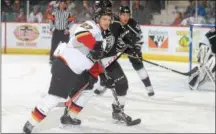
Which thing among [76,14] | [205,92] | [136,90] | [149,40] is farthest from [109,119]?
[149,40]

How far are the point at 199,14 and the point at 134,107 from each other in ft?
9.06

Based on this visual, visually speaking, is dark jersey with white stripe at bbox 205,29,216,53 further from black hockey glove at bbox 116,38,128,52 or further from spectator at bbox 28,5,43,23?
spectator at bbox 28,5,43,23

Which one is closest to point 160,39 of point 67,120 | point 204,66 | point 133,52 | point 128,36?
point 204,66

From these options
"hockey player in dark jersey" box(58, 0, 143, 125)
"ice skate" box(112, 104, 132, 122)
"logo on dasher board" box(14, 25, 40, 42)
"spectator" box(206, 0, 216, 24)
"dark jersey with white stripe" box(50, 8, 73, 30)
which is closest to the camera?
"dark jersey with white stripe" box(50, 8, 73, 30)

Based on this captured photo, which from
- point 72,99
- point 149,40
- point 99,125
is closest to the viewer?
point 72,99

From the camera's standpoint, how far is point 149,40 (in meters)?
5.05

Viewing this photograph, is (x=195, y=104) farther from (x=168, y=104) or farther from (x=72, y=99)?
(x=72, y=99)

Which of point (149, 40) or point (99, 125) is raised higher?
point (149, 40)

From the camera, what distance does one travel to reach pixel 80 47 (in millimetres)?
1470

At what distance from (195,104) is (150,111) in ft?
1.49

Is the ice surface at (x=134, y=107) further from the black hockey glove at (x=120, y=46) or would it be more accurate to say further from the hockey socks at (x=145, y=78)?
the black hockey glove at (x=120, y=46)

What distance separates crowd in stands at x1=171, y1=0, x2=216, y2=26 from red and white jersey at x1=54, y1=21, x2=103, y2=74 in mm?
3656

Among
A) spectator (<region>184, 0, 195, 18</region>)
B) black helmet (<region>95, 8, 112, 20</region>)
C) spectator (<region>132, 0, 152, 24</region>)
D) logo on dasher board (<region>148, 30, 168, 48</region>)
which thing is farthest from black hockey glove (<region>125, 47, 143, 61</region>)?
spectator (<region>184, 0, 195, 18</region>)

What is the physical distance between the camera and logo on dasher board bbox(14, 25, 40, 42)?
18.7 ft
